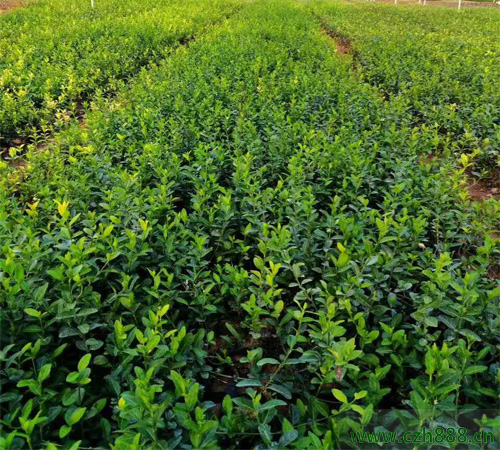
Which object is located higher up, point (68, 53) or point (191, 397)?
point (68, 53)

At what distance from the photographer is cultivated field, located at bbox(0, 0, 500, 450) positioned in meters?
1.57

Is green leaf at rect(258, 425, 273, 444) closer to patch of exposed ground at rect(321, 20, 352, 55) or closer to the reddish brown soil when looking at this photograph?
patch of exposed ground at rect(321, 20, 352, 55)

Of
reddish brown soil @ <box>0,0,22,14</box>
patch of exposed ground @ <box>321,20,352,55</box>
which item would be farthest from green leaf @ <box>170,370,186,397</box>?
reddish brown soil @ <box>0,0,22,14</box>

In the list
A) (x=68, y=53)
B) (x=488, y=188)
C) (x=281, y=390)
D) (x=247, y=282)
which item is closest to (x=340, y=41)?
(x=68, y=53)

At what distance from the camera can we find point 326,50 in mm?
9203

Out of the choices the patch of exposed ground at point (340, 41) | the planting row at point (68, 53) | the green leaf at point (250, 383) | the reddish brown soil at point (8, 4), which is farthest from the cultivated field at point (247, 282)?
the reddish brown soil at point (8, 4)

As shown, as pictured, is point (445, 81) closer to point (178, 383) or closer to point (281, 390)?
point (281, 390)

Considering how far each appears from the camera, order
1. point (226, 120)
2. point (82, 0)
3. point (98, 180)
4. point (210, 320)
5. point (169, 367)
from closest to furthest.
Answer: point (169, 367) → point (210, 320) → point (98, 180) → point (226, 120) → point (82, 0)

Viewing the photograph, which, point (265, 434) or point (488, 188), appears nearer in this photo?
point (265, 434)

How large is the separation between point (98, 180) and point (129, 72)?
692 centimetres

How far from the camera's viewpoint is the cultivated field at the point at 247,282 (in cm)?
157

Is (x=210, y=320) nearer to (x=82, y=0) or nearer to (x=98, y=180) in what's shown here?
(x=98, y=180)

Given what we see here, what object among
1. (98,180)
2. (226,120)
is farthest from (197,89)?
(98,180)

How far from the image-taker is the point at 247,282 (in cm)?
229
